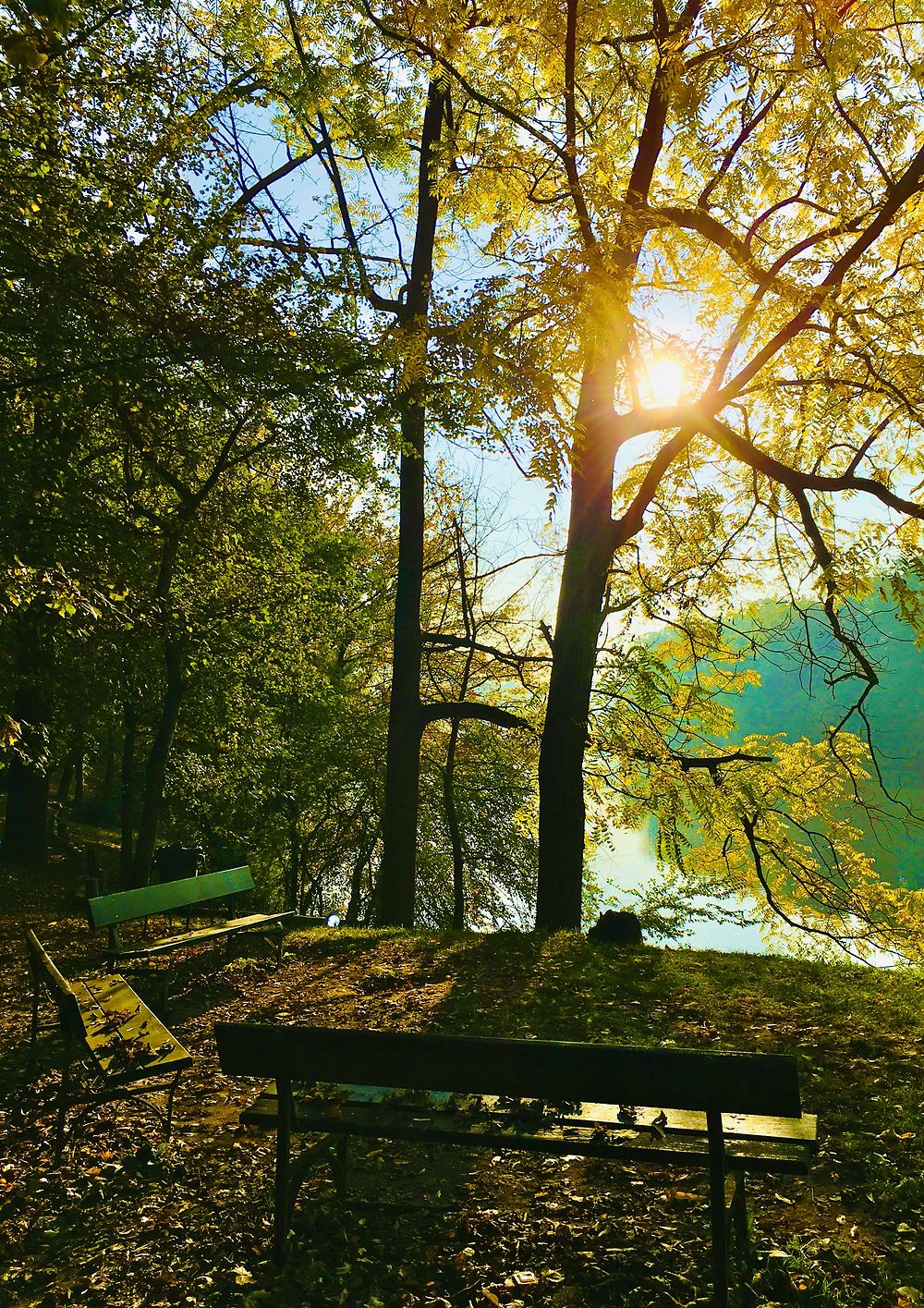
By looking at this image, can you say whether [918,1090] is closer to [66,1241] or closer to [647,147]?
[66,1241]

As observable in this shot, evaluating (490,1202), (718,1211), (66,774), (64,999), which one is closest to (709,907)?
(490,1202)

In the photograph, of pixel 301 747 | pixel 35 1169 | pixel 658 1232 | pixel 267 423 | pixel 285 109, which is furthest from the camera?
pixel 301 747

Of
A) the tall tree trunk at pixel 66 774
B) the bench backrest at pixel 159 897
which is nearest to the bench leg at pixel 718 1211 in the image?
the bench backrest at pixel 159 897

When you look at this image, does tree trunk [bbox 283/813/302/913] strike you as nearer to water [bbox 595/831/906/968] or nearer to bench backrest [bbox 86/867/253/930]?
water [bbox 595/831/906/968]

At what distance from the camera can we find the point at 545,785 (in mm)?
10180

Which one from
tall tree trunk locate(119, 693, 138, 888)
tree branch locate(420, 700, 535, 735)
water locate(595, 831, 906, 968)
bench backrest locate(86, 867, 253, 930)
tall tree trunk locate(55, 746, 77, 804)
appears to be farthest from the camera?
tall tree trunk locate(55, 746, 77, 804)

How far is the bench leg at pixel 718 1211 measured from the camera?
290 cm

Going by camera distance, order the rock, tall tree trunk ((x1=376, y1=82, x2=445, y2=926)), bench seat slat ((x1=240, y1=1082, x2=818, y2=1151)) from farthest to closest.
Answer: tall tree trunk ((x1=376, y1=82, x2=445, y2=926)) → the rock → bench seat slat ((x1=240, y1=1082, x2=818, y2=1151))

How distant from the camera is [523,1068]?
314 centimetres

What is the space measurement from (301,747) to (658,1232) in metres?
16.4

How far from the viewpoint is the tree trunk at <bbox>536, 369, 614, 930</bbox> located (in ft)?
33.0

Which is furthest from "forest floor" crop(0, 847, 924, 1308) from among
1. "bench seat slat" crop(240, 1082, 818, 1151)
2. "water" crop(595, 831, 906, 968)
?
"water" crop(595, 831, 906, 968)

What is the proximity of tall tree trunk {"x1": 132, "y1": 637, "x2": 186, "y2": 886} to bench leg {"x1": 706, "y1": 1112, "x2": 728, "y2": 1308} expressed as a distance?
10.8 meters

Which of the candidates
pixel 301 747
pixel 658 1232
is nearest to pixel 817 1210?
pixel 658 1232
